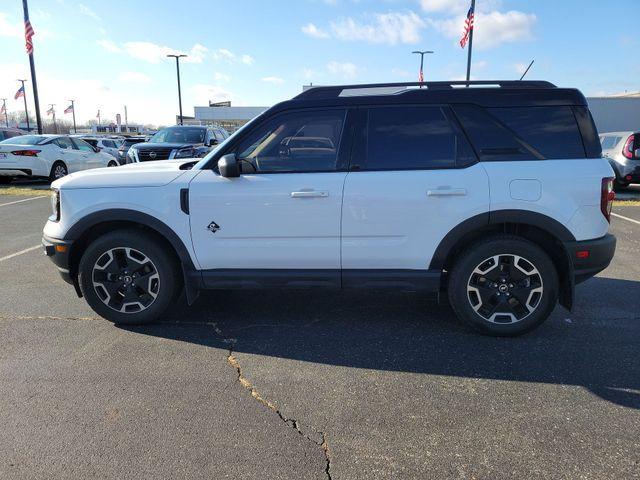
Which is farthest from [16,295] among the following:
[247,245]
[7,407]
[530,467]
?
[530,467]

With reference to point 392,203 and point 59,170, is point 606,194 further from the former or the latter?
point 59,170

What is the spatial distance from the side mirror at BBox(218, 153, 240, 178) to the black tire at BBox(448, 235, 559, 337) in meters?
1.89

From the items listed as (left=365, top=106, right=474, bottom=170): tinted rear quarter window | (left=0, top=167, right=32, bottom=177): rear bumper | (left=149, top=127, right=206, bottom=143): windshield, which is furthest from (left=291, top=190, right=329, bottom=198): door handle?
(left=0, top=167, right=32, bottom=177): rear bumper

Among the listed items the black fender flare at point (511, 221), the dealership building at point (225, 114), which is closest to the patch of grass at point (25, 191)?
the black fender flare at point (511, 221)

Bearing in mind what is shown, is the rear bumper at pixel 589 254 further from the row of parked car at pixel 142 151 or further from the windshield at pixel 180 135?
the windshield at pixel 180 135

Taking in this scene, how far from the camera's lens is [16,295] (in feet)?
16.1

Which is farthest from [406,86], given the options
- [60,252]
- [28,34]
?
[28,34]

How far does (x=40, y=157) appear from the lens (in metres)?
13.8

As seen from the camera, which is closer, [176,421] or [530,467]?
[530,467]

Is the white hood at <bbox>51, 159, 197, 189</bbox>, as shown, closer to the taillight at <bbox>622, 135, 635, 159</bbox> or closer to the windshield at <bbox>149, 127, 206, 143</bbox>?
the windshield at <bbox>149, 127, 206, 143</bbox>

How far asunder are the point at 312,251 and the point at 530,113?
6.56 feet

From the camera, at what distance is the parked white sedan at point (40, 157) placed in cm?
1362

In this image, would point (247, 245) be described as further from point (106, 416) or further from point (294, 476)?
point (294, 476)

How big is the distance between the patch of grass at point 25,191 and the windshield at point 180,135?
10.2 feet
